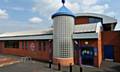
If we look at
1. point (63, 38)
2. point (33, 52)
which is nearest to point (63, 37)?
point (63, 38)

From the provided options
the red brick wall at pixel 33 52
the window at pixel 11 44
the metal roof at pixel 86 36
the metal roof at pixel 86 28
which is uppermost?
the metal roof at pixel 86 28

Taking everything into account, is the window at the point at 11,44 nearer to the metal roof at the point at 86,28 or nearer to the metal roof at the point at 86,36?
the metal roof at the point at 86,28

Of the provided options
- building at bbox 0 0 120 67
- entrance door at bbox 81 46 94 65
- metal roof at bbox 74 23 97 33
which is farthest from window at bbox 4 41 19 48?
entrance door at bbox 81 46 94 65

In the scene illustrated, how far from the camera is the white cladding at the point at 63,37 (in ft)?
63.3

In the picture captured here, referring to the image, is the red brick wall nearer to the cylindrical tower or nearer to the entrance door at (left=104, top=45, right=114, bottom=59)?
the cylindrical tower

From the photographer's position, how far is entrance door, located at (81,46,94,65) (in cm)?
1874

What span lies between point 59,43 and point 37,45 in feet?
19.0

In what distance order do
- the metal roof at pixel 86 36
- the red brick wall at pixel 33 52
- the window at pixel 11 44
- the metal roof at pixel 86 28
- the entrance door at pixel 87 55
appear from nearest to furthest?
the metal roof at pixel 86 36, the entrance door at pixel 87 55, the metal roof at pixel 86 28, the red brick wall at pixel 33 52, the window at pixel 11 44

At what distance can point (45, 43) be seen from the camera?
22.9 m

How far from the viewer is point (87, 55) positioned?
19.1 metres

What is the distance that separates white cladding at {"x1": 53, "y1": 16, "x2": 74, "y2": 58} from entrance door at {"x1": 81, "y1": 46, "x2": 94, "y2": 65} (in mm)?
1413

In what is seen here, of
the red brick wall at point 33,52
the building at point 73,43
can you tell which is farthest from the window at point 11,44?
the building at point 73,43

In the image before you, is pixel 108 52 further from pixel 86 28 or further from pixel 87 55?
pixel 86 28

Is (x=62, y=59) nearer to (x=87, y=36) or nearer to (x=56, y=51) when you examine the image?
(x=56, y=51)
